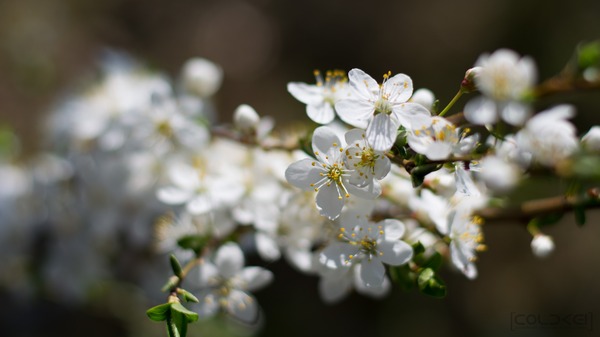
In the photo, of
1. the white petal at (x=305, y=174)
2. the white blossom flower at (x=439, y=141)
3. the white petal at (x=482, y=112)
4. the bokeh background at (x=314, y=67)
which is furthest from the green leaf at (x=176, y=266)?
the bokeh background at (x=314, y=67)

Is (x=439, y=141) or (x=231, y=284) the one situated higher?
(x=439, y=141)

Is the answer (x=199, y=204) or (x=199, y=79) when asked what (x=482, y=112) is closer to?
(x=199, y=204)

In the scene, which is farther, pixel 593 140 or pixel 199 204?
pixel 199 204

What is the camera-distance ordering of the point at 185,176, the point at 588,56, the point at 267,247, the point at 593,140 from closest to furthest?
the point at 588,56, the point at 593,140, the point at 267,247, the point at 185,176

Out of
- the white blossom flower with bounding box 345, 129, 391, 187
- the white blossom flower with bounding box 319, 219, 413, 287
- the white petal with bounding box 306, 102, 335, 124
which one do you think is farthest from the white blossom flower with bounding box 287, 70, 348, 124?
the white blossom flower with bounding box 319, 219, 413, 287

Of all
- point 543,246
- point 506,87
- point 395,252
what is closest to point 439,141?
point 506,87

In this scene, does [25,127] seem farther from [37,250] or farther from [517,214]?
[517,214]

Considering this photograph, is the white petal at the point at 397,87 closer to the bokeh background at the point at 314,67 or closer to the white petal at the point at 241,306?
the white petal at the point at 241,306
